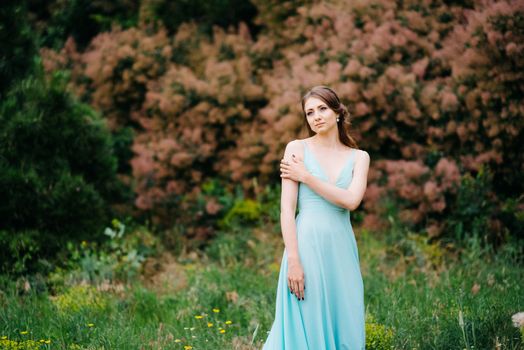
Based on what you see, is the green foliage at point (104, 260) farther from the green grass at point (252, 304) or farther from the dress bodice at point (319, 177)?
the dress bodice at point (319, 177)

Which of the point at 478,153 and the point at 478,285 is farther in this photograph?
the point at 478,153

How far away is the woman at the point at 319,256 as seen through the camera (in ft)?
10.2

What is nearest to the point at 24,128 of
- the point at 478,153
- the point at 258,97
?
the point at 258,97

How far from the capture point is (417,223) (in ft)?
22.1

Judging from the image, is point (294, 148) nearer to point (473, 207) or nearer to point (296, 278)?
point (296, 278)

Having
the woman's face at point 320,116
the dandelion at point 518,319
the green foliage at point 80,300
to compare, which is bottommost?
the green foliage at point 80,300

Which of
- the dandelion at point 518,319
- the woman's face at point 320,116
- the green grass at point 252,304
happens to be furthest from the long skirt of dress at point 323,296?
the dandelion at point 518,319

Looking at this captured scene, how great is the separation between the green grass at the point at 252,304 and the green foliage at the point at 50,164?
0.90 metres

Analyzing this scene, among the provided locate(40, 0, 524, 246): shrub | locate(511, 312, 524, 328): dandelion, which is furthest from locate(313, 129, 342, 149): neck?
locate(40, 0, 524, 246): shrub

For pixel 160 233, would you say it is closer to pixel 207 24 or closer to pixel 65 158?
pixel 65 158

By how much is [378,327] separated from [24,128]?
15.7 ft

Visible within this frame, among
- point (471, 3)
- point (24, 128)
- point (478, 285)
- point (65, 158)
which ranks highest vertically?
point (471, 3)

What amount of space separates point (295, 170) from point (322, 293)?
81 cm

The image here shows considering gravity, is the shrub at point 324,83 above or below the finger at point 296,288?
above
